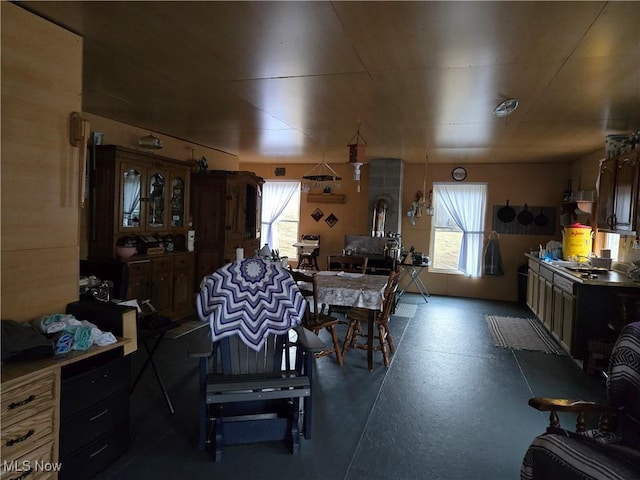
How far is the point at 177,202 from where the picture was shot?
5.31m

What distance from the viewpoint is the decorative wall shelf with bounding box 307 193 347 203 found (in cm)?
797

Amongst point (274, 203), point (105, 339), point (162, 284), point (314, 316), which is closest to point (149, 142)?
point (162, 284)

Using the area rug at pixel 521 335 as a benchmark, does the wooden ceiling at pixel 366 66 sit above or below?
above

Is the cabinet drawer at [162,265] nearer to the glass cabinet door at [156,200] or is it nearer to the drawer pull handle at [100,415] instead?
the glass cabinet door at [156,200]

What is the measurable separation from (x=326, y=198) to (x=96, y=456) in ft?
20.8

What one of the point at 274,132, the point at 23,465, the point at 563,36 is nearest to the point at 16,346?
the point at 23,465

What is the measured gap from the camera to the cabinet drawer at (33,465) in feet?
5.44

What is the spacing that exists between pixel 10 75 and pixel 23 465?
5.91 ft

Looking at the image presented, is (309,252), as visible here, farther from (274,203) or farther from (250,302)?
(250,302)

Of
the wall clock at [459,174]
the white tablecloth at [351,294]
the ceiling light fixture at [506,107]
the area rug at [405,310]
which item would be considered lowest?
the area rug at [405,310]

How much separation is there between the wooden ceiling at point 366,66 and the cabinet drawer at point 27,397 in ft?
6.00

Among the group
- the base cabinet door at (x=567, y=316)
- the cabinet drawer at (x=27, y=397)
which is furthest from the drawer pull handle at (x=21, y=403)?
the base cabinet door at (x=567, y=316)

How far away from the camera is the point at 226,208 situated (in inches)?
226

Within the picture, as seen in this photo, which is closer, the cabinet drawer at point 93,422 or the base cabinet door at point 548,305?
the cabinet drawer at point 93,422
